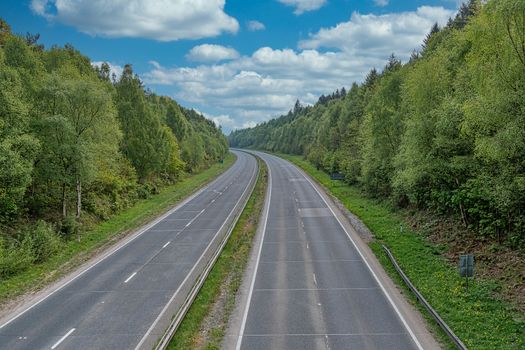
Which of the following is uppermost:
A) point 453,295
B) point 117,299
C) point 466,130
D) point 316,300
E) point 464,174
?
point 466,130

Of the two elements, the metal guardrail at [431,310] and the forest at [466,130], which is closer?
the metal guardrail at [431,310]

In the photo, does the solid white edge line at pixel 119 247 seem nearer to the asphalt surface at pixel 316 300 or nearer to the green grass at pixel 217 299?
the green grass at pixel 217 299

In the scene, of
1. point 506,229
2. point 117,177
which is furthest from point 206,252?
point 117,177

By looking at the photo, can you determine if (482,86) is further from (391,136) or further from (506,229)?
(391,136)

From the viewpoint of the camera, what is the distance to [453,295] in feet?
69.9

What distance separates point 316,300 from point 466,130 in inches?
453

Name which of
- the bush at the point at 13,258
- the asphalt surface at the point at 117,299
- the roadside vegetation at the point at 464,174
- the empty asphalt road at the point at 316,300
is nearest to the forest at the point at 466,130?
the roadside vegetation at the point at 464,174

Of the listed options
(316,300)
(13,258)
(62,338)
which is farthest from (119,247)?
(316,300)

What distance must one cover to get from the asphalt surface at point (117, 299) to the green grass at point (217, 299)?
1522mm

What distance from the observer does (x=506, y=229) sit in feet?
87.8

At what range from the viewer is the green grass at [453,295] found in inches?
667

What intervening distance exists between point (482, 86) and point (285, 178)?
6369cm

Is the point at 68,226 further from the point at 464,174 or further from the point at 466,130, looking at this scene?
the point at 464,174

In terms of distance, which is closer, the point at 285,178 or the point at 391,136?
the point at 391,136
